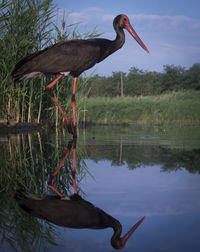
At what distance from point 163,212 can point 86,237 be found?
525 millimetres

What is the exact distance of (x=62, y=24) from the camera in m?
9.28

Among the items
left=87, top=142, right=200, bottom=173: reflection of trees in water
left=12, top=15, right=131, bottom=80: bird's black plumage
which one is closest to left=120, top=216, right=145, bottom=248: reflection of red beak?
left=87, top=142, right=200, bottom=173: reflection of trees in water

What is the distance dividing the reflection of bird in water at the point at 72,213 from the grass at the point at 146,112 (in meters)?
14.1

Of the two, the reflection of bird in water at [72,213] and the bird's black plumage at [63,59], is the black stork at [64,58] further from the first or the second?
the reflection of bird in water at [72,213]

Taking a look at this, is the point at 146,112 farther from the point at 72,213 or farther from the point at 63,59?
the point at 72,213

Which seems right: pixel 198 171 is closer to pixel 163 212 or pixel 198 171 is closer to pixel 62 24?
pixel 163 212

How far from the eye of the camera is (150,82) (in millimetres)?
57125

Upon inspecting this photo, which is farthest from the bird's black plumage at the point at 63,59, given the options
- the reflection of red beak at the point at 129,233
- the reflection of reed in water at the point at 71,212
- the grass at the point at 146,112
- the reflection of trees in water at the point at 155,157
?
the grass at the point at 146,112

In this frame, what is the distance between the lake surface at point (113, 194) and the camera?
57.2 inches

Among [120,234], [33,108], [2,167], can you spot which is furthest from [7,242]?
[33,108]

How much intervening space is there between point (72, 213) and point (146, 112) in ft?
54.7

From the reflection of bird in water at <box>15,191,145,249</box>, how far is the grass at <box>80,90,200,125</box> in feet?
46.4

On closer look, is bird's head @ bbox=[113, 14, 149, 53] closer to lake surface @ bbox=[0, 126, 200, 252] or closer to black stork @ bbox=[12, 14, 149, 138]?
black stork @ bbox=[12, 14, 149, 138]

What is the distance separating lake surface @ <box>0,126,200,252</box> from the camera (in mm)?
1454
